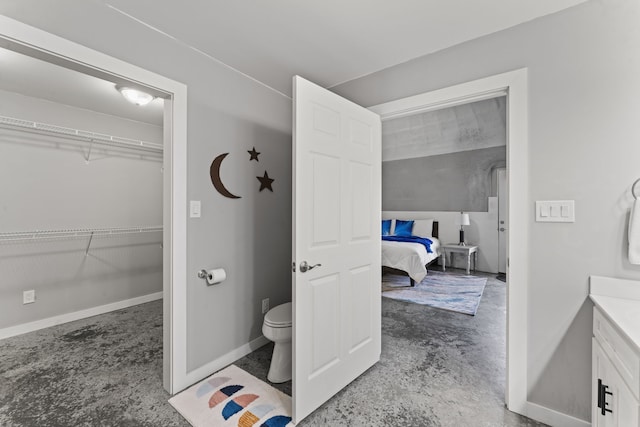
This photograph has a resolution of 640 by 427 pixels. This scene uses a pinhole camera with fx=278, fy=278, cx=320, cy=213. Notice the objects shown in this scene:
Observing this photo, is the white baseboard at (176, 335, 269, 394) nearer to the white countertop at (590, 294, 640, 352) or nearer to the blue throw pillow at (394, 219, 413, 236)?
the white countertop at (590, 294, 640, 352)

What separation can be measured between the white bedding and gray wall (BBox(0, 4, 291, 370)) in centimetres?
245

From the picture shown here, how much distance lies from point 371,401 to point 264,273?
50.8 inches

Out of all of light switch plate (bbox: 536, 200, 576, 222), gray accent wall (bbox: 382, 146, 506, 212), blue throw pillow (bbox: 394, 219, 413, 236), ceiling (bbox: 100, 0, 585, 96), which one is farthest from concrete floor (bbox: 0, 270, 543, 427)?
gray accent wall (bbox: 382, 146, 506, 212)

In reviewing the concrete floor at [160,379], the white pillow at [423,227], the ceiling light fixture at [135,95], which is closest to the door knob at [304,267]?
the concrete floor at [160,379]

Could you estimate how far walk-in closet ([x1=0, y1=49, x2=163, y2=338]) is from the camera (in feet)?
8.86

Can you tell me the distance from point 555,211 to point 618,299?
1.68 feet

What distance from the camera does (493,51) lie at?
1.77 metres

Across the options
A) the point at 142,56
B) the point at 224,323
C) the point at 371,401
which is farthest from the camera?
the point at 224,323

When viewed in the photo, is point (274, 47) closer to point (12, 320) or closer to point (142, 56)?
point (142, 56)

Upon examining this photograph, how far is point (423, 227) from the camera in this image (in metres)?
6.19

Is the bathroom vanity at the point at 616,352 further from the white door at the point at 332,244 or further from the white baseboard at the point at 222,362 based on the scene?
the white baseboard at the point at 222,362

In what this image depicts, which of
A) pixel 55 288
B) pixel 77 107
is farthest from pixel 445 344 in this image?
pixel 77 107

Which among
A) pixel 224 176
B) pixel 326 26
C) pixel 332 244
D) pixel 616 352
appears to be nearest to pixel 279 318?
pixel 332 244

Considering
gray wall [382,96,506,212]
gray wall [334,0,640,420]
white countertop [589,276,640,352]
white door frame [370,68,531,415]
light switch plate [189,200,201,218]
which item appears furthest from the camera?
gray wall [382,96,506,212]
